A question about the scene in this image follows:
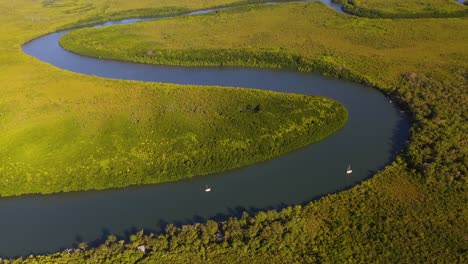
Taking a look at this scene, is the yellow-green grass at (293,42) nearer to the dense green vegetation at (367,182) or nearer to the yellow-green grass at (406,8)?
the dense green vegetation at (367,182)

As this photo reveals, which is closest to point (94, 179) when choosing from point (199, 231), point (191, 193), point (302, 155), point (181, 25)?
point (191, 193)

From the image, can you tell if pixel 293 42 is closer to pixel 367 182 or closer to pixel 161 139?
pixel 161 139

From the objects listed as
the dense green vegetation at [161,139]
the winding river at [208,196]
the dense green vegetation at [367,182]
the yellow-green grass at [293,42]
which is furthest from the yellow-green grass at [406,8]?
the dense green vegetation at [161,139]

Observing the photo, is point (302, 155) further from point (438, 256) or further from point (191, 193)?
point (438, 256)

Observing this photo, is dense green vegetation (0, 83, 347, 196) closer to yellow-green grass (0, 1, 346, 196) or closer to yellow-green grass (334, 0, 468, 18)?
yellow-green grass (0, 1, 346, 196)

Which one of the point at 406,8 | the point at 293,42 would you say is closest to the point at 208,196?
the point at 293,42

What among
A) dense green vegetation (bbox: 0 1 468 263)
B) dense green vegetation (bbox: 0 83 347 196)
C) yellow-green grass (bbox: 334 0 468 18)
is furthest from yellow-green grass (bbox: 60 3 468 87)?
dense green vegetation (bbox: 0 83 347 196)
